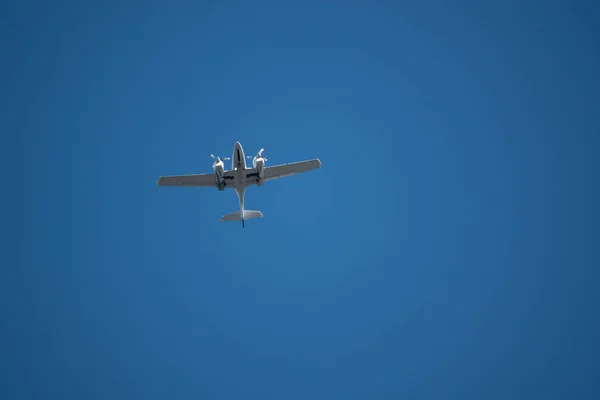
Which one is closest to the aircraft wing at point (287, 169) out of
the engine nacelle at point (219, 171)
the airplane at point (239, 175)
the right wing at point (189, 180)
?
the airplane at point (239, 175)

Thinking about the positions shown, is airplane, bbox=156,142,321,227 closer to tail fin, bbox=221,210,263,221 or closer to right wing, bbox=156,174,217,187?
right wing, bbox=156,174,217,187

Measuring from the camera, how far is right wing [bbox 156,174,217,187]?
178 ft

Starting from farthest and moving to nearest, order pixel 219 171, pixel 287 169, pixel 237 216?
pixel 237 216 → pixel 287 169 → pixel 219 171

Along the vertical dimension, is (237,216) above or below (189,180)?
below

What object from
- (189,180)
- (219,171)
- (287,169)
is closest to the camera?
(219,171)

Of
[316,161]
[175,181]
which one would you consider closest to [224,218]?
[175,181]

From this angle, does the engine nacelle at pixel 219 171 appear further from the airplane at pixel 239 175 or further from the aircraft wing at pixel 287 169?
the aircraft wing at pixel 287 169

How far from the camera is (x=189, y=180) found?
54438mm

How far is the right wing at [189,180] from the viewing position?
178ft

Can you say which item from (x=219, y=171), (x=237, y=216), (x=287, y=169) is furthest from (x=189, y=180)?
(x=287, y=169)

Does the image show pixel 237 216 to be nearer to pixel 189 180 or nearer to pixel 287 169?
pixel 189 180

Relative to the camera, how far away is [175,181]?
54625 millimetres

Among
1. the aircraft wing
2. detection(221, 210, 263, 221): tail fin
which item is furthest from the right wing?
the aircraft wing

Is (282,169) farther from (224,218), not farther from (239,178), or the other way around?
(224,218)
